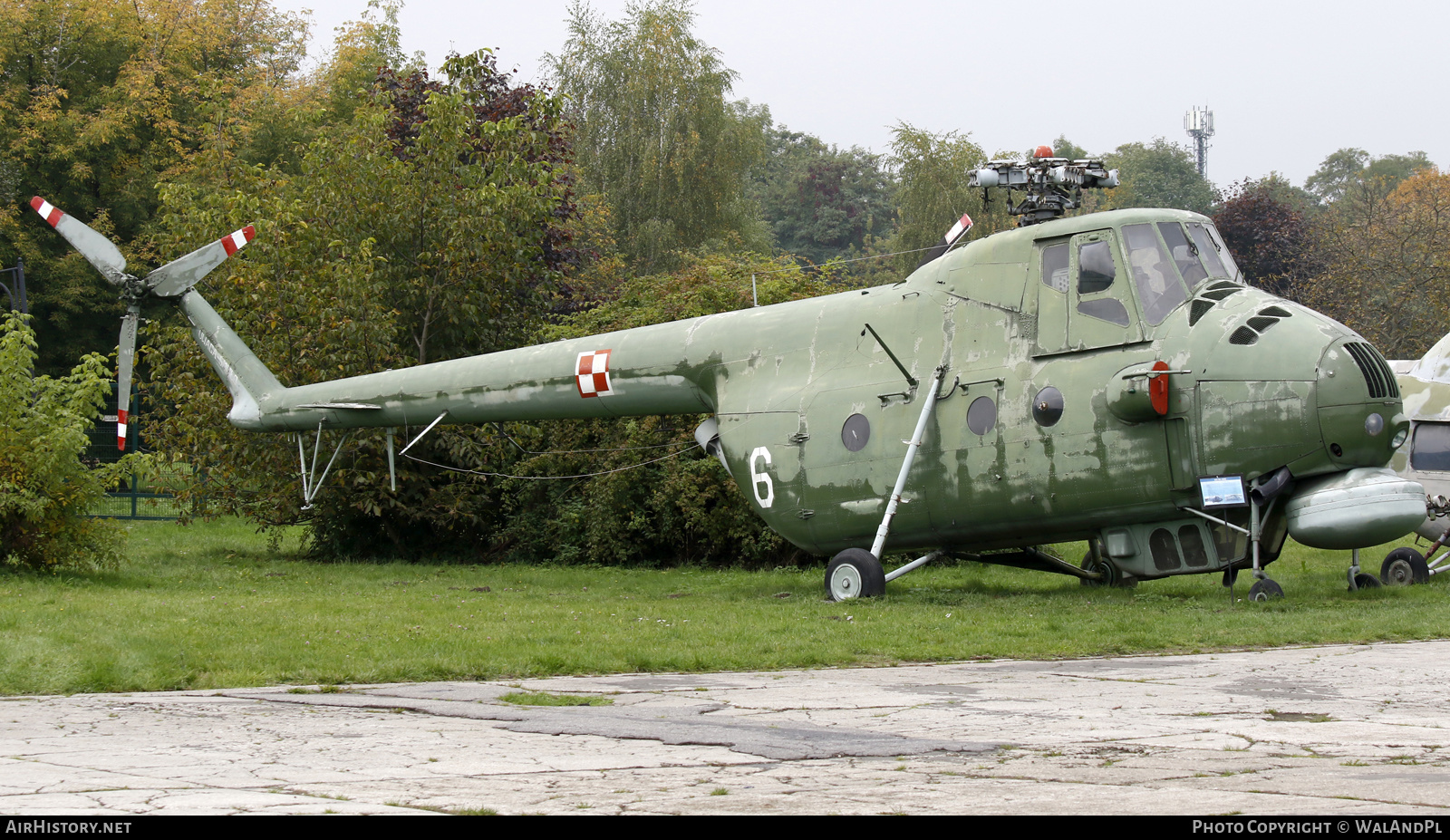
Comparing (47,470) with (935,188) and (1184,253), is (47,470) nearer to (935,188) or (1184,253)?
(1184,253)

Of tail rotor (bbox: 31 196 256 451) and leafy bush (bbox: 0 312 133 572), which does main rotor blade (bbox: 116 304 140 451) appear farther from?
leafy bush (bbox: 0 312 133 572)

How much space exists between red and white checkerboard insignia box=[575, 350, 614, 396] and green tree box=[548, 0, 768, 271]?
27390 mm

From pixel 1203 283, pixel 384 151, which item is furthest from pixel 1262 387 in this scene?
pixel 384 151

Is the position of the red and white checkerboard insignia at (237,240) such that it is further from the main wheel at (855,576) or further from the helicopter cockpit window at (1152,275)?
the helicopter cockpit window at (1152,275)

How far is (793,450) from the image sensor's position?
16359mm

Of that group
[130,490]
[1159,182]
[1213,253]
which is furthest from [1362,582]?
[1159,182]

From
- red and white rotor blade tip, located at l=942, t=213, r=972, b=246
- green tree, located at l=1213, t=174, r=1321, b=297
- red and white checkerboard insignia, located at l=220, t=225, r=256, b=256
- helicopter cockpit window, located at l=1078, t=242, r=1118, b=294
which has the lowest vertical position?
helicopter cockpit window, located at l=1078, t=242, r=1118, b=294

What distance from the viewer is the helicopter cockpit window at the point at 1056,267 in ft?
48.5

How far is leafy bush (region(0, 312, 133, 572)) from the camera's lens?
17984 millimetres

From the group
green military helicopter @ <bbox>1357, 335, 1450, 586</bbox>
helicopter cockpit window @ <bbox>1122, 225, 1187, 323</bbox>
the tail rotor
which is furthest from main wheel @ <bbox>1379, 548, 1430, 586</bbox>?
the tail rotor

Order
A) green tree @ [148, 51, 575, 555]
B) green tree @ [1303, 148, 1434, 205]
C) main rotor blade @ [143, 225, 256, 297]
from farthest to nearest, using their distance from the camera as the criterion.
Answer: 1. green tree @ [1303, 148, 1434, 205]
2. green tree @ [148, 51, 575, 555]
3. main rotor blade @ [143, 225, 256, 297]

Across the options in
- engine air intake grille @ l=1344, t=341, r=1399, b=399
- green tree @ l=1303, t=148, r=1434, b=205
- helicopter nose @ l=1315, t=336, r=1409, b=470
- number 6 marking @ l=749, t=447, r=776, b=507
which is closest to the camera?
helicopter nose @ l=1315, t=336, r=1409, b=470

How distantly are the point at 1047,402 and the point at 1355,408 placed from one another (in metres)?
3.12

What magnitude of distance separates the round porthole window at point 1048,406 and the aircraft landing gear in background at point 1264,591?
2.73 metres
